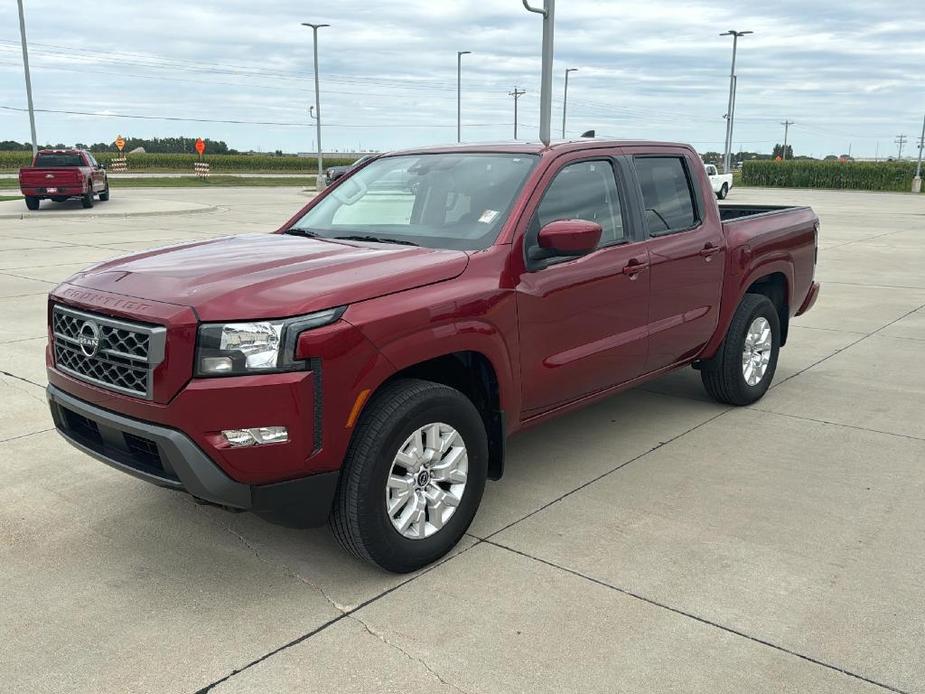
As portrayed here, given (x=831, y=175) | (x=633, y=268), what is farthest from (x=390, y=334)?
(x=831, y=175)

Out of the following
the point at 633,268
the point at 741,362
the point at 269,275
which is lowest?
the point at 741,362

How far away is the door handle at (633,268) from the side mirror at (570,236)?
0.72 m

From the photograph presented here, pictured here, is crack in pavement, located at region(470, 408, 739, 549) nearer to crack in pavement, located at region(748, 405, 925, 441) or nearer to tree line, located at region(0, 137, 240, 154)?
crack in pavement, located at region(748, 405, 925, 441)

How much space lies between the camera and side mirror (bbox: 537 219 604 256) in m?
3.95

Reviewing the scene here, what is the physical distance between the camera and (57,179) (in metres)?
23.2

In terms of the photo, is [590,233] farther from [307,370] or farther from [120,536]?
[120,536]

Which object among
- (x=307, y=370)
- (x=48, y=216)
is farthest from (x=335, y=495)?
(x=48, y=216)

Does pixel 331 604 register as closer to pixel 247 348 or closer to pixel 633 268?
pixel 247 348

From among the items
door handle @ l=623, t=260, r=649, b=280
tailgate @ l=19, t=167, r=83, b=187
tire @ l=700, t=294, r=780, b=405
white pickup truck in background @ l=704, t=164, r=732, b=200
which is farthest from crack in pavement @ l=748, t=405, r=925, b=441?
white pickup truck in background @ l=704, t=164, r=732, b=200

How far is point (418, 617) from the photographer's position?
3314mm

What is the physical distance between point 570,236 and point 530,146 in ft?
2.87

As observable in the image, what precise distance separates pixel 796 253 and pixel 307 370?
15.1ft

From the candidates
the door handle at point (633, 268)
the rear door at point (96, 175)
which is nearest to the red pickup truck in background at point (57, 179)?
the rear door at point (96, 175)

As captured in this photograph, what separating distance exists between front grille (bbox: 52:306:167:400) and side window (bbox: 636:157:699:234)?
295cm
